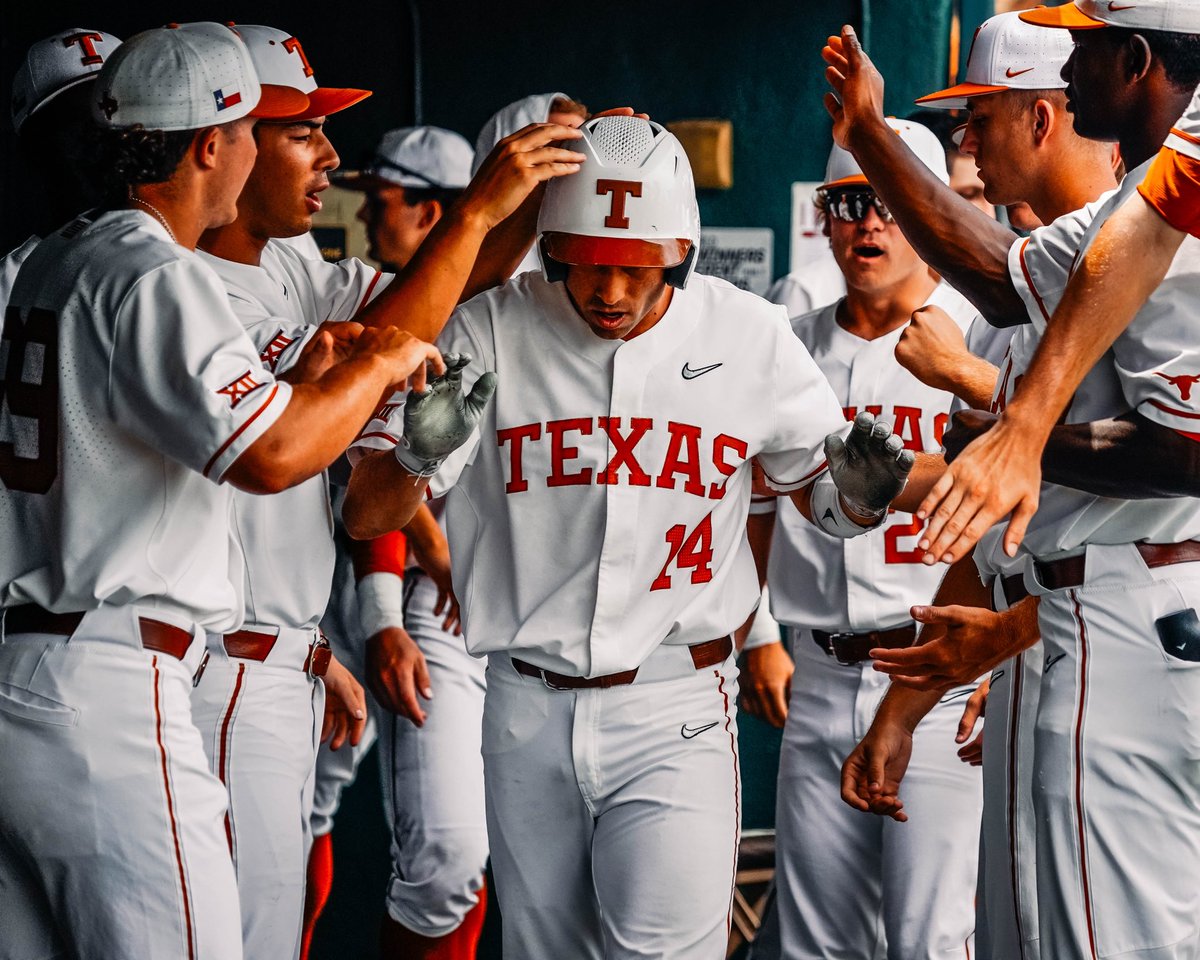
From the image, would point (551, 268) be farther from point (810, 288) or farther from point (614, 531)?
point (810, 288)

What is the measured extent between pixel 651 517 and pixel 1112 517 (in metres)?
0.85

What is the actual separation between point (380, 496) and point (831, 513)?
868 mm

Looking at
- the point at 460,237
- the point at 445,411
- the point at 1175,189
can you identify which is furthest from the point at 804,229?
the point at 1175,189

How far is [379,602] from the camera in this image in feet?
13.4

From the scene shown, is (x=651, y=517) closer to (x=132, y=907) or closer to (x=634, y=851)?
(x=634, y=851)

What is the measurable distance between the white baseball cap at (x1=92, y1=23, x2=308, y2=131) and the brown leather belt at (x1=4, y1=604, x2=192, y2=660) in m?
0.80

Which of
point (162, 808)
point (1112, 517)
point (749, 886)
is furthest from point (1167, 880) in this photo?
point (749, 886)

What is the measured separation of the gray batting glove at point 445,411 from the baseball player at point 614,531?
0.16 meters

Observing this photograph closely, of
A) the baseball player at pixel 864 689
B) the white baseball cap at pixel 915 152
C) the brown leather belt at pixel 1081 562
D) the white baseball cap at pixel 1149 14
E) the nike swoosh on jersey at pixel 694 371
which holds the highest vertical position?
the white baseball cap at pixel 1149 14

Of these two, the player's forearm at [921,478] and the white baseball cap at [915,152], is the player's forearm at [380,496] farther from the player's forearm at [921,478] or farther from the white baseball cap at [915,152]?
the white baseball cap at [915,152]

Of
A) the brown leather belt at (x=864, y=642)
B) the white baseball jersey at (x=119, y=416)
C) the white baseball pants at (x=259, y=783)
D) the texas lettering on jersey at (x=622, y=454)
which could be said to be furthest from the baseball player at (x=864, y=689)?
the white baseball jersey at (x=119, y=416)

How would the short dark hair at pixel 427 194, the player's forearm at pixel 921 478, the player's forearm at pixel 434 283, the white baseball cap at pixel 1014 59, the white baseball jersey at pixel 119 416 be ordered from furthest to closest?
1. the short dark hair at pixel 427 194
2. the white baseball cap at pixel 1014 59
3. the player's forearm at pixel 921 478
4. the player's forearm at pixel 434 283
5. the white baseball jersey at pixel 119 416

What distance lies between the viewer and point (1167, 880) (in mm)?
2549

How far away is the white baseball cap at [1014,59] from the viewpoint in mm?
3318
